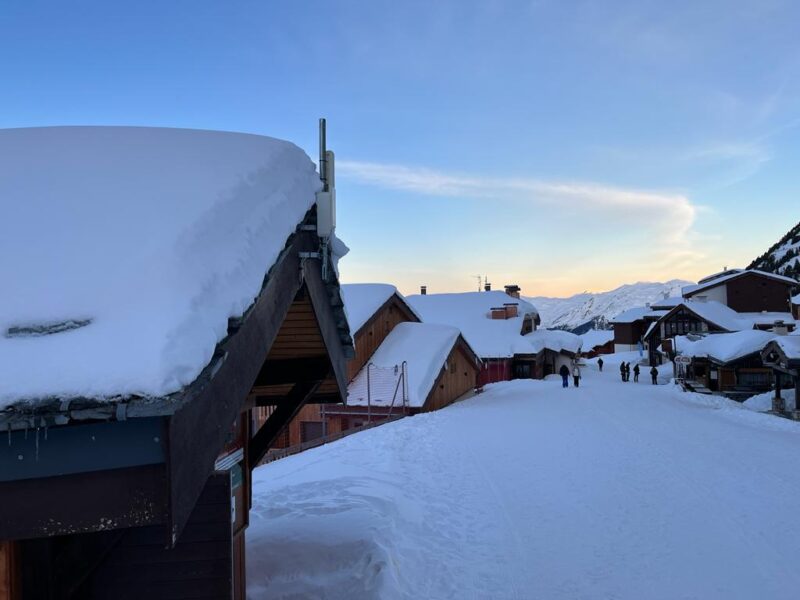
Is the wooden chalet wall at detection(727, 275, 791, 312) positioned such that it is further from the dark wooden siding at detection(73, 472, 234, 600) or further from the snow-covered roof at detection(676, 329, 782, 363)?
the dark wooden siding at detection(73, 472, 234, 600)

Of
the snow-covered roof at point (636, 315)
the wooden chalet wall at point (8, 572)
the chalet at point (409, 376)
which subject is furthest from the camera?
the snow-covered roof at point (636, 315)

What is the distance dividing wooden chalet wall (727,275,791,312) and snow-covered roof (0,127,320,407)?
197 ft

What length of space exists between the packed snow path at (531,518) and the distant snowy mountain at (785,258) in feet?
243

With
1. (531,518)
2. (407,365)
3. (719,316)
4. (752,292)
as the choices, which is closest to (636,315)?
(752,292)

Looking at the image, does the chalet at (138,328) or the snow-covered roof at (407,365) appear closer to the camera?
the chalet at (138,328)

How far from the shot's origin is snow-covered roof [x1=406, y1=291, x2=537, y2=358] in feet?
145

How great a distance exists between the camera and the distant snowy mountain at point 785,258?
75.2 m

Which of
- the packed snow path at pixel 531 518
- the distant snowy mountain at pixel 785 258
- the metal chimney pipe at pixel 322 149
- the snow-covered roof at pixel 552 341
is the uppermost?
the distant snowy mountain at pixel 785 258

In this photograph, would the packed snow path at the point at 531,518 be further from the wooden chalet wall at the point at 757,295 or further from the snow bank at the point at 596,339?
the snow bank at the point at 596,339

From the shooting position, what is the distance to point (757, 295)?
53062mm

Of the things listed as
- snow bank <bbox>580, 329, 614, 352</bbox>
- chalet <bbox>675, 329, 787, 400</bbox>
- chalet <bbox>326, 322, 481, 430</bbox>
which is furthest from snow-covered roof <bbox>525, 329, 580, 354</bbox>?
snow bank <bbox>580, 329, 614, 352</bbox>

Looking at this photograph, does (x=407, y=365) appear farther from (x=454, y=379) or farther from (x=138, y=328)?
(x=138, y=328)

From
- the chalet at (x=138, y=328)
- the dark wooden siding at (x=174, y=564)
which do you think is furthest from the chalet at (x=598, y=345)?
the chalet at (x=138, y=328)

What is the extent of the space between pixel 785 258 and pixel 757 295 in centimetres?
3807
